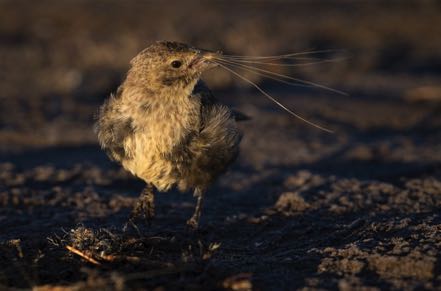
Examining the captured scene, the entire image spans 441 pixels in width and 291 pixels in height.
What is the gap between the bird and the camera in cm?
488

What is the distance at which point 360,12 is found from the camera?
54.7ft

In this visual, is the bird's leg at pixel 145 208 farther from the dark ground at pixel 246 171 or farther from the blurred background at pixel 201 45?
the blurred background at pixel 201 45

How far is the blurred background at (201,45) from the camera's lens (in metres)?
9.18

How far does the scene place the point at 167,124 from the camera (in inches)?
191

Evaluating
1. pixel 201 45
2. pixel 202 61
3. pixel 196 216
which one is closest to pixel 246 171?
pixel 196 216

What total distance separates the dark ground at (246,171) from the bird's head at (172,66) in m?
1.07

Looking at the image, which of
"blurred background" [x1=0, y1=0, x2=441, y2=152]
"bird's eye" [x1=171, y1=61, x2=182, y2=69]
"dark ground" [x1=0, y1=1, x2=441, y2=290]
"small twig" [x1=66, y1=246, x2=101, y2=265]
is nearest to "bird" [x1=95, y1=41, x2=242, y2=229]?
"bird's eye" [x1=171, y1=61, x2=182, y2=69]

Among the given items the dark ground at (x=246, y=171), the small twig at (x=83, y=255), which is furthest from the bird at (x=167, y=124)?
the small twig at (x=83, y=255)

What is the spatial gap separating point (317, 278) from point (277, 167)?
11.0 ft

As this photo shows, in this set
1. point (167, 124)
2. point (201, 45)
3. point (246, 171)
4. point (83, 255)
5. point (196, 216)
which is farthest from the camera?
point (201, 45)

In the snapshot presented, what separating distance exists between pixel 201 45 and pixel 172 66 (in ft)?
22.4

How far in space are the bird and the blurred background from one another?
3026 mm

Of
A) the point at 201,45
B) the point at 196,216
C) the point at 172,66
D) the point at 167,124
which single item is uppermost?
the point at 201,45

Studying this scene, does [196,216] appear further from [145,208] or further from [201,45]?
[201,45]
